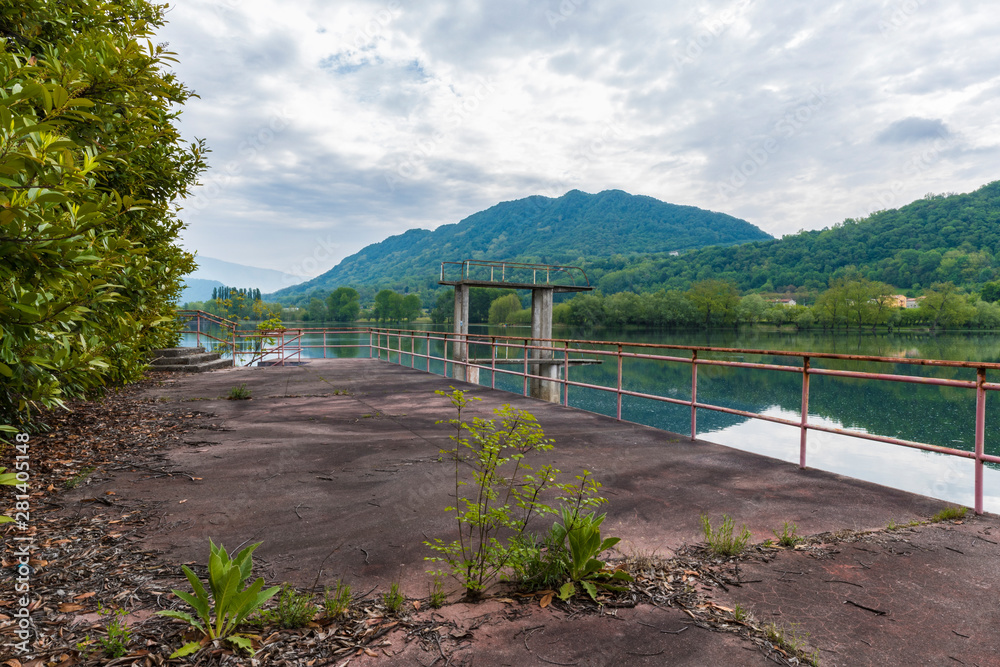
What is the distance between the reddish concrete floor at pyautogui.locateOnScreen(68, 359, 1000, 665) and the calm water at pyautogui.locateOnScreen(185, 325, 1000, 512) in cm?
1505

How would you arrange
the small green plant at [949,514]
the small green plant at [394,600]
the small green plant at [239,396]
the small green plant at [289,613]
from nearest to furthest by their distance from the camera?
the small green plant at [289,613] < the small green plant at [394,600] < the small green plant at [949,514] < the small green plant at [239,396]

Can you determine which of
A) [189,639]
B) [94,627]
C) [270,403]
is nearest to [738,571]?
[189,639]

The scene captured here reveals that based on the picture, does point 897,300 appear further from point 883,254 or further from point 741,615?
point 741,615

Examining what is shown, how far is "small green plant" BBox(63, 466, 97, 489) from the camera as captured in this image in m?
3.99

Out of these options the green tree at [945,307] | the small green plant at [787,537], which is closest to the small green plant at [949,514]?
the small green plant at [787,537]

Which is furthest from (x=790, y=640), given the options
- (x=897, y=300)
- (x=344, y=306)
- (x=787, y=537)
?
(x=344, y=306)

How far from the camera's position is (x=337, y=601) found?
2365 millimetres

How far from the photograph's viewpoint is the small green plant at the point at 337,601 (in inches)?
89.1

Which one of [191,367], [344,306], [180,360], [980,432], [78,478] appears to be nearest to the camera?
[980,432]

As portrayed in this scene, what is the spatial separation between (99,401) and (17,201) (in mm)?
6729

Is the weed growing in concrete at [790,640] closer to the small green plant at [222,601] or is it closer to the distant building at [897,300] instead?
the small green plant at [222,601]

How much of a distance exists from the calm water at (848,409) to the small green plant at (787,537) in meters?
16.3

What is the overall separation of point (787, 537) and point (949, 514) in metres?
1.39

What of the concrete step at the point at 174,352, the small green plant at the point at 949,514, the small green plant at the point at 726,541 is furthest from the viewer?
the concrete step at the point at 174,352
